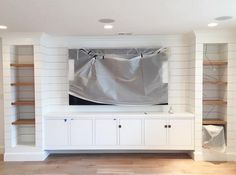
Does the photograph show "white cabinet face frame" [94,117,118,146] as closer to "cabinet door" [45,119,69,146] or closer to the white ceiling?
"cabinet door" [45,119,69,146]

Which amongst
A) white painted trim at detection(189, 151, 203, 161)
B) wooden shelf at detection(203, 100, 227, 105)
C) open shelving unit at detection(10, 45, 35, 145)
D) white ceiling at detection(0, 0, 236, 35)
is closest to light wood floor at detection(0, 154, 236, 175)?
white painted trim at detection(189, 151, 203, 161)

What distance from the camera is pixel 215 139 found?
4035mm

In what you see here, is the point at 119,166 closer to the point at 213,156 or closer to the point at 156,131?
the point at 156,131

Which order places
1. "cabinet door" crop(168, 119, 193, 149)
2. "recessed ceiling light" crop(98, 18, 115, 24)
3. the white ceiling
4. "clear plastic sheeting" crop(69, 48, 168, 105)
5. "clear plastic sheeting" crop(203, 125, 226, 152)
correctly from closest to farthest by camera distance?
1. the white ceiling
2. "recessed ceiling light" crop(98, 18, 115, 24)
3. "clear plastic sheeting" crop(203, 125, 226, 152)
4. "cabinet door" crop(168, 119, 193, 149)
5. "clear plastic sheeting" crop(69, 48, 168, 105)

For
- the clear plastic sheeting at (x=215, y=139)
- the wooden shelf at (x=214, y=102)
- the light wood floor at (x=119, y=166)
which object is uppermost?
the wooden shelf at (x=214, y=102)

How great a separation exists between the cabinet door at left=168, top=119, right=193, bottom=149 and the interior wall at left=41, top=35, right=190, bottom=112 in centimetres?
38

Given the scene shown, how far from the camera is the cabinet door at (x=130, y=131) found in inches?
163

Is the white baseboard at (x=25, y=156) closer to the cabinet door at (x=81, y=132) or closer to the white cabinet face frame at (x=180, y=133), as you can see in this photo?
the cabinet door at (x=81, y=132)

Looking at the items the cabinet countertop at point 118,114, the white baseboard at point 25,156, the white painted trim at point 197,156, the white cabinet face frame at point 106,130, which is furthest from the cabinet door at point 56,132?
the white painted trim at point 197,156

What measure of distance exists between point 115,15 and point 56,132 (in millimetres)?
2387

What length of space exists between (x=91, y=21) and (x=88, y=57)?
1.15 m

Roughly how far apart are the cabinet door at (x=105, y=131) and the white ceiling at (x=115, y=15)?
1.60m

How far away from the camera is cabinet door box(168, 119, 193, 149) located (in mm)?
4121

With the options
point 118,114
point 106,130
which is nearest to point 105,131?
point 106,130
